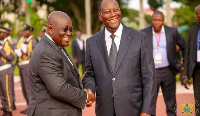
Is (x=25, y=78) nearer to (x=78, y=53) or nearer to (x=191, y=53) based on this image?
(x=191, y=53)

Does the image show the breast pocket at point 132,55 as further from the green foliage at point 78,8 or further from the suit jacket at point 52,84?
the green foliage at point 78,8

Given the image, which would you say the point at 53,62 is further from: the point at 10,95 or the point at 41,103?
the point at 10,95

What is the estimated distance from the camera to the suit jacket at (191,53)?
6.34 m

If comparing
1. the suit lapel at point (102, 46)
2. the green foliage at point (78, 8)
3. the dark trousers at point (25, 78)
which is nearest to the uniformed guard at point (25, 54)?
the dark trousers at point (25, 78)

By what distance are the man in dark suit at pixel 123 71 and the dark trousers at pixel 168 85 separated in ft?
9.01

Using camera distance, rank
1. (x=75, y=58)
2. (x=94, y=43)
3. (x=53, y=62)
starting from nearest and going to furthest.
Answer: (x=53, y=62), (x=94, y=43), (x=75, y=58)

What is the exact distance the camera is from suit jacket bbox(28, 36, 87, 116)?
3.75 m

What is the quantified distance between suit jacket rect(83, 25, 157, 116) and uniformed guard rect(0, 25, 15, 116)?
5.19 m

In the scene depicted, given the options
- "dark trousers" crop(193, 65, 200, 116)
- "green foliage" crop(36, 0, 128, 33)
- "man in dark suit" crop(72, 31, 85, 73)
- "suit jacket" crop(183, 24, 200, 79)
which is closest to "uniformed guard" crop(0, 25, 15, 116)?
"suit jacket" crop(183, 24, 200, 79)

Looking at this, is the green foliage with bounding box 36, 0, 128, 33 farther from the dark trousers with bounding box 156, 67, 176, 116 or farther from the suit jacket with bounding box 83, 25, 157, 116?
the suit jacket with bounding box 83, 25, 157, 116

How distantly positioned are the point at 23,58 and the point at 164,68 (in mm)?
4347

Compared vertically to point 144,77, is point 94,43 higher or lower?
higher

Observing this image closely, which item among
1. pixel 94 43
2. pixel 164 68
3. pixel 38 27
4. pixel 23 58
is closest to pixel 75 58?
pixel 23 58

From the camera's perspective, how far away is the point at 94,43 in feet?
15.1
